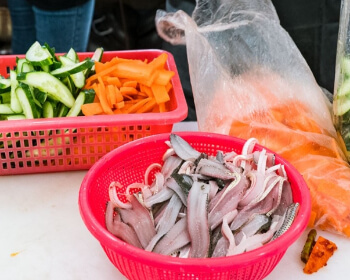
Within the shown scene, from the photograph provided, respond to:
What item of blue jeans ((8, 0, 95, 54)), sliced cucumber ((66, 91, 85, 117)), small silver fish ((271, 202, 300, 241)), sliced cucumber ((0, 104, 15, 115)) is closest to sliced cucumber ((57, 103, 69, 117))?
sliced cucumber ((66, 91, 85, 117))

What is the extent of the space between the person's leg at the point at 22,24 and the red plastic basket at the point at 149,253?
5.37 ft

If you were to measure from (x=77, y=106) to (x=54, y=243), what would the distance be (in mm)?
379

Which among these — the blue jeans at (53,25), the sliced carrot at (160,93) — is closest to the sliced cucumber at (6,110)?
the sliced carrot at (160,93)

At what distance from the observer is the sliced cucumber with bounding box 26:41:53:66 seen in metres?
1.30

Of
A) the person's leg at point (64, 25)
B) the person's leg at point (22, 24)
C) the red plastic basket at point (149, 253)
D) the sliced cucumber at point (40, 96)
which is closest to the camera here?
the red plastic basket at point (149, 253)

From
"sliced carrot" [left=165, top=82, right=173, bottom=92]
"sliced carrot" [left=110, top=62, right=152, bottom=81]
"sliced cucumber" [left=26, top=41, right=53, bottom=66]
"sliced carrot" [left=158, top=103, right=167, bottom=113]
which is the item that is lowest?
"sliced carrot" [left=158, top=103, right=167, bottom=113]

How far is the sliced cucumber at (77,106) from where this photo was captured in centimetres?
124

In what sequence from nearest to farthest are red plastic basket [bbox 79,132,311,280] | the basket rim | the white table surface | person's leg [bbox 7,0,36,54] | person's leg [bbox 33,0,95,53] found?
red plastic basket [bbox 79,132,311,280]
the white table surface
the basket rim
person's leg [bbox 33,0,95,53]
person's leg [bbox 7,0,36,54]

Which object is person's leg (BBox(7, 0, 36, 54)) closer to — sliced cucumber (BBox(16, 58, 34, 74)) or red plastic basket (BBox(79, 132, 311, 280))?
sliced cucumber (BBox(16, 58, 34, 74))

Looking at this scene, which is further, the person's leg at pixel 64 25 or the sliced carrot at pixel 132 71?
the person's leg at pixel 64 25

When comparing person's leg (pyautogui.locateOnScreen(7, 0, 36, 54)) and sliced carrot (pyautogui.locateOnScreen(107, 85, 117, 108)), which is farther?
person's leg (pyautogui.locateOnScreen(7, 0, 36, 54))

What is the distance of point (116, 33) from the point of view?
9.81ft

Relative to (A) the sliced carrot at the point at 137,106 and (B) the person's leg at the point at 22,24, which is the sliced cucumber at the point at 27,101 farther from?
(B) the person's leg at the point at 22,24

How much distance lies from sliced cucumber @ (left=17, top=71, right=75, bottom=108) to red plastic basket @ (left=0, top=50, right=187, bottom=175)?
10 cm
